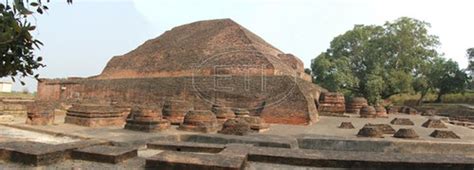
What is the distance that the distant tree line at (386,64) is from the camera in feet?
86.0

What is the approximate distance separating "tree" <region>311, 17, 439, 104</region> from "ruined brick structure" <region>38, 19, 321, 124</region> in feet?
19.7

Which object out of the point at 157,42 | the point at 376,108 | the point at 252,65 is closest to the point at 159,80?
the point at 252,65

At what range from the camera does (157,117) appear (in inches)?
391

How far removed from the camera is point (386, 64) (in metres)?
29.2

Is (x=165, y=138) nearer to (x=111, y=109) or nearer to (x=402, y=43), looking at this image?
(x=111, y=109)

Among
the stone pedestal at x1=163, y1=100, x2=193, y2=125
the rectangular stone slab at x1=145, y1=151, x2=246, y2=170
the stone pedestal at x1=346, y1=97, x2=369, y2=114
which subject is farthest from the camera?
the stone pedestal at x1=346, y1=97, x2=369, y2=114

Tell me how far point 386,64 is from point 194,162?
2795cm

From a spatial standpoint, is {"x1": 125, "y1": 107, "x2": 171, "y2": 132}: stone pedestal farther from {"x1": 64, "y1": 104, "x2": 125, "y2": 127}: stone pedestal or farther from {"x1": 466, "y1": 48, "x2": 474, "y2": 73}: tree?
{"x1": 466, "y1": 48, "x2": 474, "y2": 73}: tree

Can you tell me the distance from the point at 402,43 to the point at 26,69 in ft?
98.7

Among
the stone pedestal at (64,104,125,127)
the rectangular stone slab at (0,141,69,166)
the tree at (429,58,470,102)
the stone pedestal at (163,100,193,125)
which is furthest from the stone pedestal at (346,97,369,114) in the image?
the rectangular stone slab at (0,141,69,166)

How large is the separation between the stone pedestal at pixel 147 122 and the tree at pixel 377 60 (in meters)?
Answer: 17.6

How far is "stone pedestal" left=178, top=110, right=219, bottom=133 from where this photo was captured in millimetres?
9727

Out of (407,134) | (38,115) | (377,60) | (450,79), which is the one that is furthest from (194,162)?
(450,79)

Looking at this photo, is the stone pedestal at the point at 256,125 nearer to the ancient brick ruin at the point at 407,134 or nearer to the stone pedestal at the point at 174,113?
the stone pedestal at the point at 174,113
